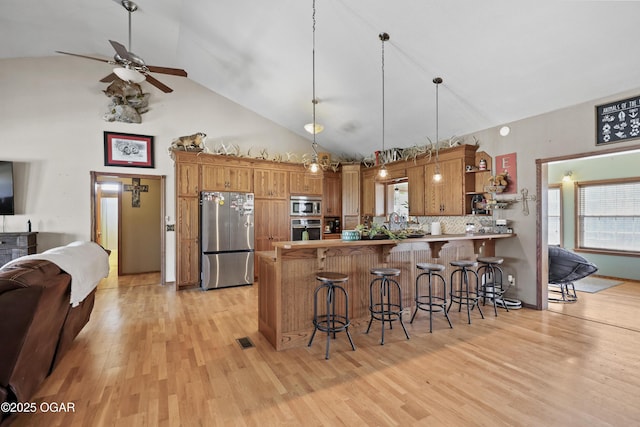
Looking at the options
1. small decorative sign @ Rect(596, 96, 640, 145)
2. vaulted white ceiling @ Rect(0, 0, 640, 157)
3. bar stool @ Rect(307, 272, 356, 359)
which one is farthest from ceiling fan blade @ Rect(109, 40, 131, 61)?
small decorative sign @ Rect(596, 96, 640, 145)

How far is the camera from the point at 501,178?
4.45 metres

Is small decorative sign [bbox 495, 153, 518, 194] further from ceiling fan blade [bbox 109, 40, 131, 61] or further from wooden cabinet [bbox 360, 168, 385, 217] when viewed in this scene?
ceiling fan blade [bbox 109, 40, 131, 61]

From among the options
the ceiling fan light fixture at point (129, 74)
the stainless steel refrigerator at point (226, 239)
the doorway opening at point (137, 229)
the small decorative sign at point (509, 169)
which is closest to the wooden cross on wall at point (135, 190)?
the doorway opening at point (137, 229)

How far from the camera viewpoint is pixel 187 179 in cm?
559

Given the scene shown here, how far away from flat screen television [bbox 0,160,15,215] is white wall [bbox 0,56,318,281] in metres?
0.15

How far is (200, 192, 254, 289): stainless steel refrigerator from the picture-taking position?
550 centimetres

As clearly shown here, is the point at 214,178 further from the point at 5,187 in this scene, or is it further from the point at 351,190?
the point at 5,187

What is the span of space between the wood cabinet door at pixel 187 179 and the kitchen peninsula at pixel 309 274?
296 centimetres

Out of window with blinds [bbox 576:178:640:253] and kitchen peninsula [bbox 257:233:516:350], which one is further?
window with blinds [bbox 576:178:640:253]

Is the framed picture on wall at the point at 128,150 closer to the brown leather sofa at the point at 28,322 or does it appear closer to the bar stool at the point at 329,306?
the brown leather sofa at the point at 28,322

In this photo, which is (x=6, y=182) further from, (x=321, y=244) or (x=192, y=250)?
(x=321, y=244)

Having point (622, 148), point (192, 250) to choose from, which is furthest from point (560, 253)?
point (192, 250)

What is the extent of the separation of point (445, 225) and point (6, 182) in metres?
7.48

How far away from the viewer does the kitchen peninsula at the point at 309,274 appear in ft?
10.0
